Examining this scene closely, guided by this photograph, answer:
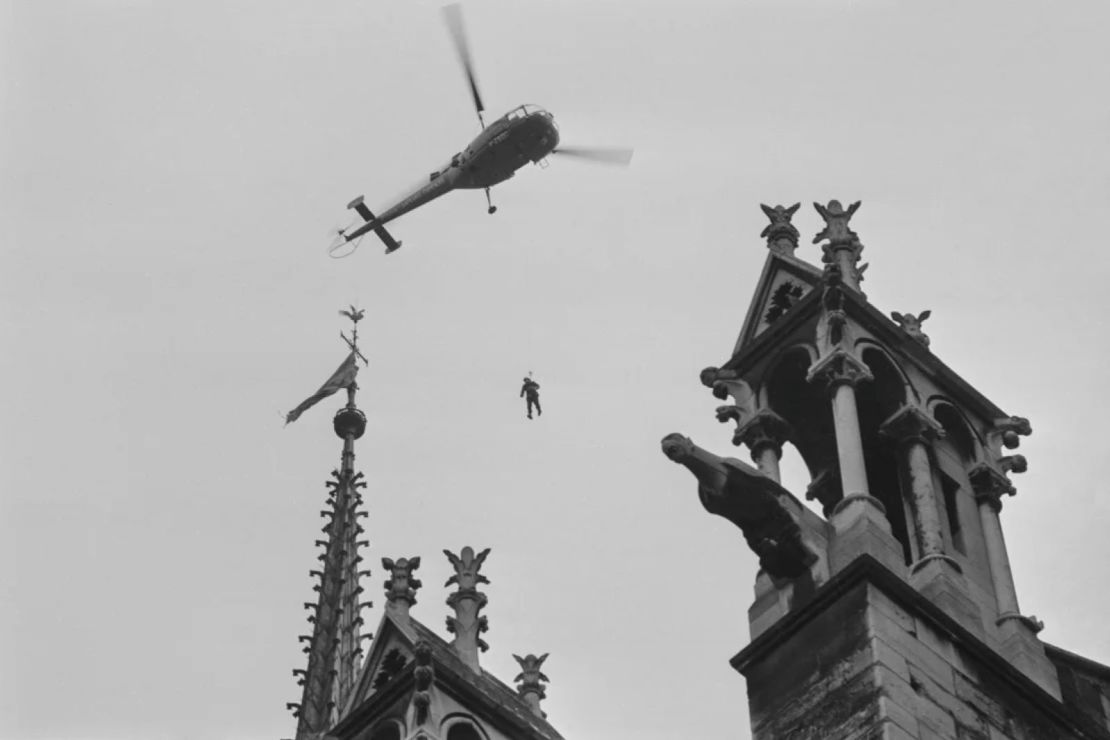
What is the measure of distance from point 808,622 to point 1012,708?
5.23ft

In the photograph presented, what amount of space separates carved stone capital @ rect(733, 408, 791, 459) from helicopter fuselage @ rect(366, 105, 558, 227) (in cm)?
2520

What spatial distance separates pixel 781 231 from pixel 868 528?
5.52m

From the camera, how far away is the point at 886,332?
23.0 m

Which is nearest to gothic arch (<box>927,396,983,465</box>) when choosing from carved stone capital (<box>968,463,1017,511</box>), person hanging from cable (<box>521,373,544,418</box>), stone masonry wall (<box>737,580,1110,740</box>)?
carved stone capital (<box>968,463,1017,511</box>)

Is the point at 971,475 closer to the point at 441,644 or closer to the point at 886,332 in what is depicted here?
the point at 886,332

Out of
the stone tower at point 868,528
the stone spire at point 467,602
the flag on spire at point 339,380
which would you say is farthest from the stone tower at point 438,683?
the flag on spire at point 339,380

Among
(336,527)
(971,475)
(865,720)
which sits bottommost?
(865,720)

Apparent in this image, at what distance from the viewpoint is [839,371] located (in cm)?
2220

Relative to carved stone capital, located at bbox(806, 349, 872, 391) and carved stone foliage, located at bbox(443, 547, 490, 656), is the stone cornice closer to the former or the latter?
carved stone capital, located at bbox(806, 349, 872, 391)

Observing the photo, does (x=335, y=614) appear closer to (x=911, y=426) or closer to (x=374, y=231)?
(x=374, y=231)

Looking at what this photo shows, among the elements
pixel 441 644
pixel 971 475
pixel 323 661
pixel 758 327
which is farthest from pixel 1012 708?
pixel 323 661

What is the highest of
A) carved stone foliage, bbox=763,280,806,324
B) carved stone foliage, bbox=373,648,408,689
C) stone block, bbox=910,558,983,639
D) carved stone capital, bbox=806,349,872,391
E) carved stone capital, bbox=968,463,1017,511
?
carved stone foliage, bbox=763,280,806,324

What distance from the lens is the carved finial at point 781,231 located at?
25042 mm

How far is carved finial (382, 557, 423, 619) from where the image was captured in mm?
29031
